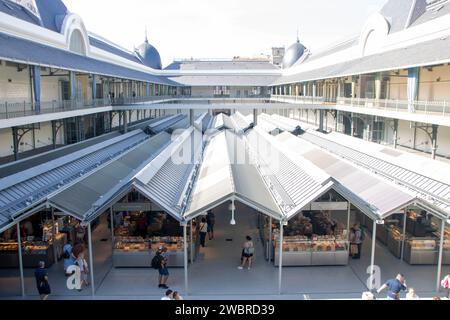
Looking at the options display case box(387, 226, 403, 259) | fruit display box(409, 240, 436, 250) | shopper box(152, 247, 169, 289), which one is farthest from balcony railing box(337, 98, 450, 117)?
shopper box(152, 247, 169, 289)

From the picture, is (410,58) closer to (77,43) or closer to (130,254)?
(130,254)

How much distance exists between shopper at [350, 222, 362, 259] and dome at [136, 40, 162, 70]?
5198 cm

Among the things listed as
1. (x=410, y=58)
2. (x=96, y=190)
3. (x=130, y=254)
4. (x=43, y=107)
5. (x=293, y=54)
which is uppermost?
(x=293, y=54)

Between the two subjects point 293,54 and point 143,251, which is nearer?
point 143,251

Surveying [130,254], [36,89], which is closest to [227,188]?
[130,254]

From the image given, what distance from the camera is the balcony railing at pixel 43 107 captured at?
15242 millimetres

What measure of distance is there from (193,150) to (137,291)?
41.1ft

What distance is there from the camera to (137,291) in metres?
11.3

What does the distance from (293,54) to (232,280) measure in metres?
53.5

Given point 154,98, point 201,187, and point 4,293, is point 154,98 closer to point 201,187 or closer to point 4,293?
point 201,187

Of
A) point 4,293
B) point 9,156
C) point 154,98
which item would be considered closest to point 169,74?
point 154,98

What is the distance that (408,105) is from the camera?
757 inches

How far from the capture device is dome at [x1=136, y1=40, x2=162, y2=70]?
200 ft

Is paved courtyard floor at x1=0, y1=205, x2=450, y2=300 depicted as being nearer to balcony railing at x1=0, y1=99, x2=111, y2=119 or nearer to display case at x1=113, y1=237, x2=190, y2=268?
display case at x1=113, y1=237, x2=190, y2=268
